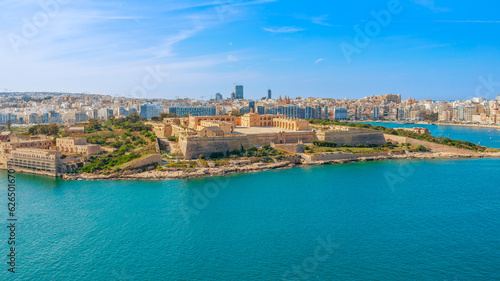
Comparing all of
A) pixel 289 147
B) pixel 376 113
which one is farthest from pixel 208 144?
pixel 376 113

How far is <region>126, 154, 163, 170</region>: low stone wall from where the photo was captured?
14.0 meters

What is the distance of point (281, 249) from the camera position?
763cm

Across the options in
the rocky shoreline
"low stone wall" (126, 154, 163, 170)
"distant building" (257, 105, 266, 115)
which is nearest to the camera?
the rocky shoreline

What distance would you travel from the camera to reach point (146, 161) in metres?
14.3

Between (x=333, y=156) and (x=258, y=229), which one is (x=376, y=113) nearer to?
(x=333, y=156)

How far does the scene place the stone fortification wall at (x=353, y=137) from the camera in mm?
19125

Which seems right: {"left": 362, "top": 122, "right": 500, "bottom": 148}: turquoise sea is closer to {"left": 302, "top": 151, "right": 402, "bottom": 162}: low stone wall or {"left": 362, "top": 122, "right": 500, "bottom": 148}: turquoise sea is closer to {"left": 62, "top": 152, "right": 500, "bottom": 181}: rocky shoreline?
{"left": 302, "top": 151, "right": 402, "bottom": 162}: low stone wall

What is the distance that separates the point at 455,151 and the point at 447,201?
9.34 m

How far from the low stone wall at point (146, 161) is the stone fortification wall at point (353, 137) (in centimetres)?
849

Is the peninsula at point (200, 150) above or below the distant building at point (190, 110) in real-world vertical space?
below

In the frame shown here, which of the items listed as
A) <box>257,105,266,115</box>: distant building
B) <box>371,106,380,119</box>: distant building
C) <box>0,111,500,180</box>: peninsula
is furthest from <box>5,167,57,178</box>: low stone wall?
<box>371,106,380,119</box>: distant building

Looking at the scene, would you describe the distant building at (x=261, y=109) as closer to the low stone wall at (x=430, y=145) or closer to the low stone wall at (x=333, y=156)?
the low stone wall at (x=430, y=145)

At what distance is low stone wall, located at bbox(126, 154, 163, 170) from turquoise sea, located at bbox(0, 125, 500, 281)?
1184 millimetres

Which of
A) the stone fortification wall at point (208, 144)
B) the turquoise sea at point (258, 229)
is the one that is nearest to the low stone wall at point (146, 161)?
the turquoise sea at point (258, 229)
